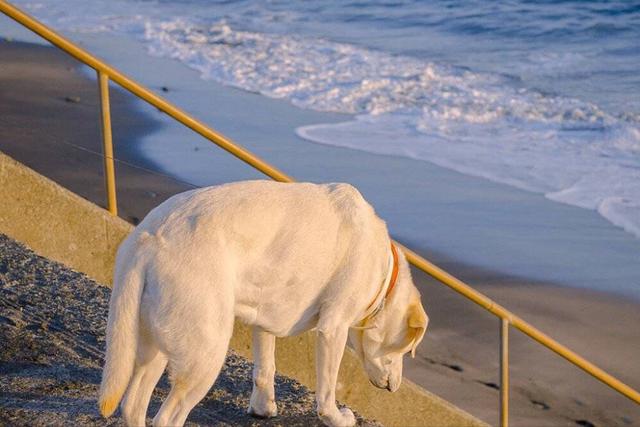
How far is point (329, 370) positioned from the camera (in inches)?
228

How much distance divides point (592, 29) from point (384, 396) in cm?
1942

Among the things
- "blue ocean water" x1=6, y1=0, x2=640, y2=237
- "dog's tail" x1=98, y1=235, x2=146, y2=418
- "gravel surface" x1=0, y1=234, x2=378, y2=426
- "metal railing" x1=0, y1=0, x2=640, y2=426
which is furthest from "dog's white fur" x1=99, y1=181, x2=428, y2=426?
"blue ocean water" x1=6, y1=0, x2=640, y2=237

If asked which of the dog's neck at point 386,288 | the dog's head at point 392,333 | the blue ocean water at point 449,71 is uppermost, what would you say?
the dog's neck at point 386,288

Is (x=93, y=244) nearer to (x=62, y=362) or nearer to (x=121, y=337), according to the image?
(x=62, y=362)

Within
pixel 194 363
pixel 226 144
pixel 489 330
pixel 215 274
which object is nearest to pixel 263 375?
pixel 194 363

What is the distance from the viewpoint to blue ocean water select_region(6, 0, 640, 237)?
48.6 feet

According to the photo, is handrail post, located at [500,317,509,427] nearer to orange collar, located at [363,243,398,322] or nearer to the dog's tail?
orange collar, located at [363,243,398,322]

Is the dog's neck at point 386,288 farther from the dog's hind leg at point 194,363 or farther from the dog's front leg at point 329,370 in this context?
the dog's hind leg at point 194,363

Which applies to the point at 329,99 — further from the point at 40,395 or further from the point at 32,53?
the point at 40,395

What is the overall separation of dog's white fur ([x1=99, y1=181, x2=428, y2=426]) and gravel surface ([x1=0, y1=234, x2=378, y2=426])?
0.33 metres

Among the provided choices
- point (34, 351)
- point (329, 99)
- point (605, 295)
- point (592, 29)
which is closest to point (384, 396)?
point (34, 351)

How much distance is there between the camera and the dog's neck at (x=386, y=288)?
19.3ft

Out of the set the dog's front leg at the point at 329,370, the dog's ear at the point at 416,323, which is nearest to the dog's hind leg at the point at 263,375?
the dog's front leg at the point at 329,370

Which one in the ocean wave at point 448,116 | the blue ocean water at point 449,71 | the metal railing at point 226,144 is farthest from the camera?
the blue ocean water at point 449,71
